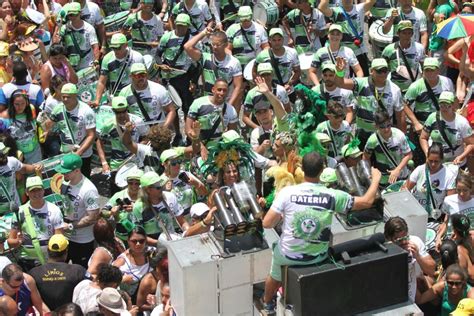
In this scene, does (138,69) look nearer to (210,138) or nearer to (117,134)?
(117,134)

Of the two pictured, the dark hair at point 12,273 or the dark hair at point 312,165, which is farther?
the dark hair at point 12,273

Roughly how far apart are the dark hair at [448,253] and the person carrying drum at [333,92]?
3279mm

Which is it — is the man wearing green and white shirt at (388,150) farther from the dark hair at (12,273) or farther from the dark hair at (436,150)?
the dark hair at (12,273)

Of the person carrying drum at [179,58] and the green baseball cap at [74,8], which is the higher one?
the green baseball cap at [74,8]

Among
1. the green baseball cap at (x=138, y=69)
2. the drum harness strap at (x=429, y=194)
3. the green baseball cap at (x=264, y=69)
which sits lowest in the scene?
the drum harness strap at (x=429, y=194)

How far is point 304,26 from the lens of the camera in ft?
44.3

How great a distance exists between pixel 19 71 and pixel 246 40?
10.7ft

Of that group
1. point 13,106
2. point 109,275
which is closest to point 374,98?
point 13,106

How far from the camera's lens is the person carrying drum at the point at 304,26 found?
531 inches

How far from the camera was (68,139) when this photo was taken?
1086 cm

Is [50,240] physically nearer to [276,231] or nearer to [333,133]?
[276,231]

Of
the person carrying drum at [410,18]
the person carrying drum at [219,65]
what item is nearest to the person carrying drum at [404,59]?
the person carrying drum at [410,18]

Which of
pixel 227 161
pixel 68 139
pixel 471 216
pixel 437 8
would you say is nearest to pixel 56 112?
pixel 68 139

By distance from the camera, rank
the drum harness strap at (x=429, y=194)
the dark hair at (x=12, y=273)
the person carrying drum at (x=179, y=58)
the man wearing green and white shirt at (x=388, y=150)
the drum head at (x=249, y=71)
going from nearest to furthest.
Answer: the dark hair at (x=12, y=273) → the drum harness strap at (x=429, y=194) → the man wearing green and white shirt at (x=388, y=150) → the drum head at (x=249, y=71) → the person carrying drum at (x=179, y=58)
